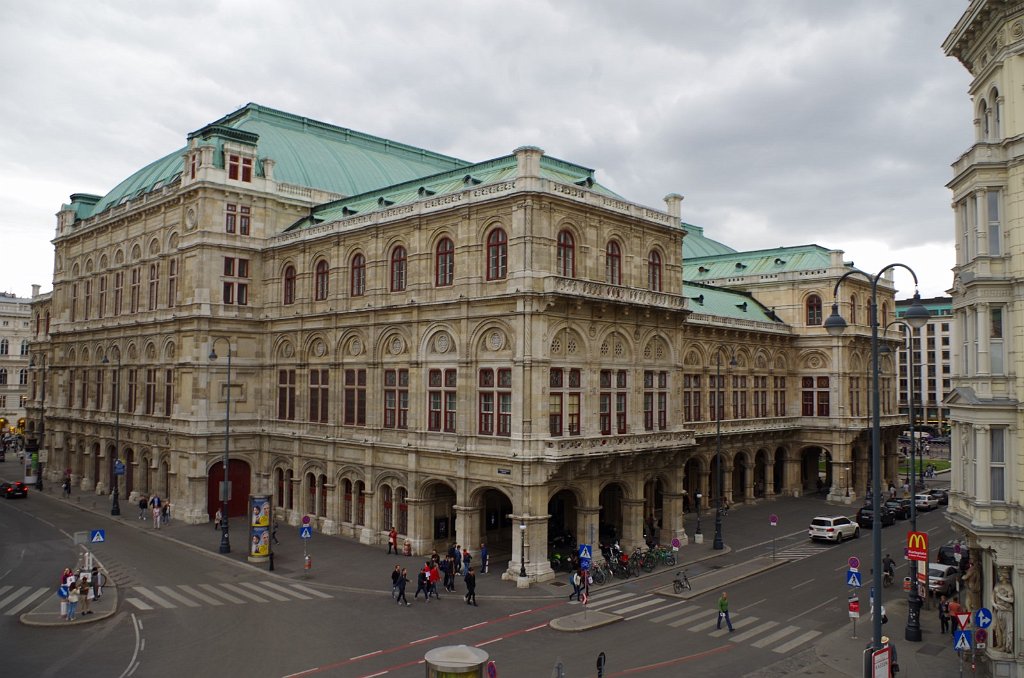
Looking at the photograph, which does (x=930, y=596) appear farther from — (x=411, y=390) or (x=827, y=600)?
(x=411, y=390)

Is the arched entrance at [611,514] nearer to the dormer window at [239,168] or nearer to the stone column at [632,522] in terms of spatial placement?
the stone column at [632,522]

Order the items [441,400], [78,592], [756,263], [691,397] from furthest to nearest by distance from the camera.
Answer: [756,263]
[691,397]
[441,400]
[78,592]

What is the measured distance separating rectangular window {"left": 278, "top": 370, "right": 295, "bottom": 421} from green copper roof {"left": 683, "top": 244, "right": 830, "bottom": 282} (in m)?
43.7

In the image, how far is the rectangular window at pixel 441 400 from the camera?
1620 inches

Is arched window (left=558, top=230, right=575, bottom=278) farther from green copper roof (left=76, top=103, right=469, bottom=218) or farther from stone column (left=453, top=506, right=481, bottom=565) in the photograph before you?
green copper roof (left=76, top=103, right=469, bottom=218)

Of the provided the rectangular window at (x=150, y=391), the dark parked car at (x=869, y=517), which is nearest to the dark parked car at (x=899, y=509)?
the dark parked car at (x=869, y=517)

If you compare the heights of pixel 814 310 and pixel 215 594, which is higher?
pixel 814 310

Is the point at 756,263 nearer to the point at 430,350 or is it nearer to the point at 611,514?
the point at 611,514

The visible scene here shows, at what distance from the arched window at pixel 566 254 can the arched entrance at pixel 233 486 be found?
91.1ft

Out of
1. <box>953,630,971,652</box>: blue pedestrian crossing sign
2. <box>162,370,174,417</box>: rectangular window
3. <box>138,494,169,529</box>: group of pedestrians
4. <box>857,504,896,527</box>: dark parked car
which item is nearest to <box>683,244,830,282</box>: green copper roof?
<box>857,504,896,527</box>: dark parked car

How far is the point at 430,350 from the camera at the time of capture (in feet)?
139

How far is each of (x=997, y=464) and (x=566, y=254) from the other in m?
21.9

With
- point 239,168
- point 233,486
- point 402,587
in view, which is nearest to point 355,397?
point 233,486

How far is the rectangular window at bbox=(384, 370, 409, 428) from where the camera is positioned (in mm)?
44000
